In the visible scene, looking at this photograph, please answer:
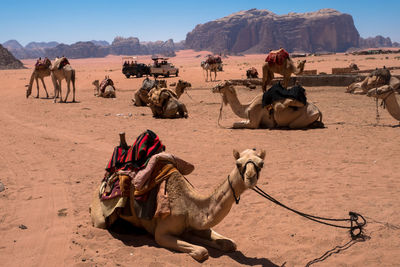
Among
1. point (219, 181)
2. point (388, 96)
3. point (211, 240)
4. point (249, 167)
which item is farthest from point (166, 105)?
point (249, 167)

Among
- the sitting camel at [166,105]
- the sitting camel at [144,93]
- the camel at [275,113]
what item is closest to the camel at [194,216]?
the camel at [275,113]

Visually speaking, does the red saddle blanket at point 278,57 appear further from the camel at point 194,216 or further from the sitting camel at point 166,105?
the camel at point 194,216

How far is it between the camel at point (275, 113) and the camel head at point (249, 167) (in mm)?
7578

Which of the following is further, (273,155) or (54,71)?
(54,71)

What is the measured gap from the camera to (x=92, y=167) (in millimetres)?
8219

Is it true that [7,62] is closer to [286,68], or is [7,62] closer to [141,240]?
[286,68]

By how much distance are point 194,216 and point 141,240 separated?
94 cm

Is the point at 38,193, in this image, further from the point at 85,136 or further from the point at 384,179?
the point at 384,179

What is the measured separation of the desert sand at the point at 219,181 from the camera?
4.50m

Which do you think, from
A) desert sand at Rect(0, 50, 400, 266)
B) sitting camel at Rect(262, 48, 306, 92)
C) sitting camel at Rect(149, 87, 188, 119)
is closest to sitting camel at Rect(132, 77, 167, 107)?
sitting camel at Rect(149, 87, 188, 119)

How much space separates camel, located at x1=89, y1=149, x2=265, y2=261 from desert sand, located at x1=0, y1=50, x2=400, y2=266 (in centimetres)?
13

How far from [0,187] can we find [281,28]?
140 meters

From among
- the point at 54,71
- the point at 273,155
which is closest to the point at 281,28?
the point at 54,71

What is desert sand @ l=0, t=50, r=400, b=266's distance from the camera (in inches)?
177
